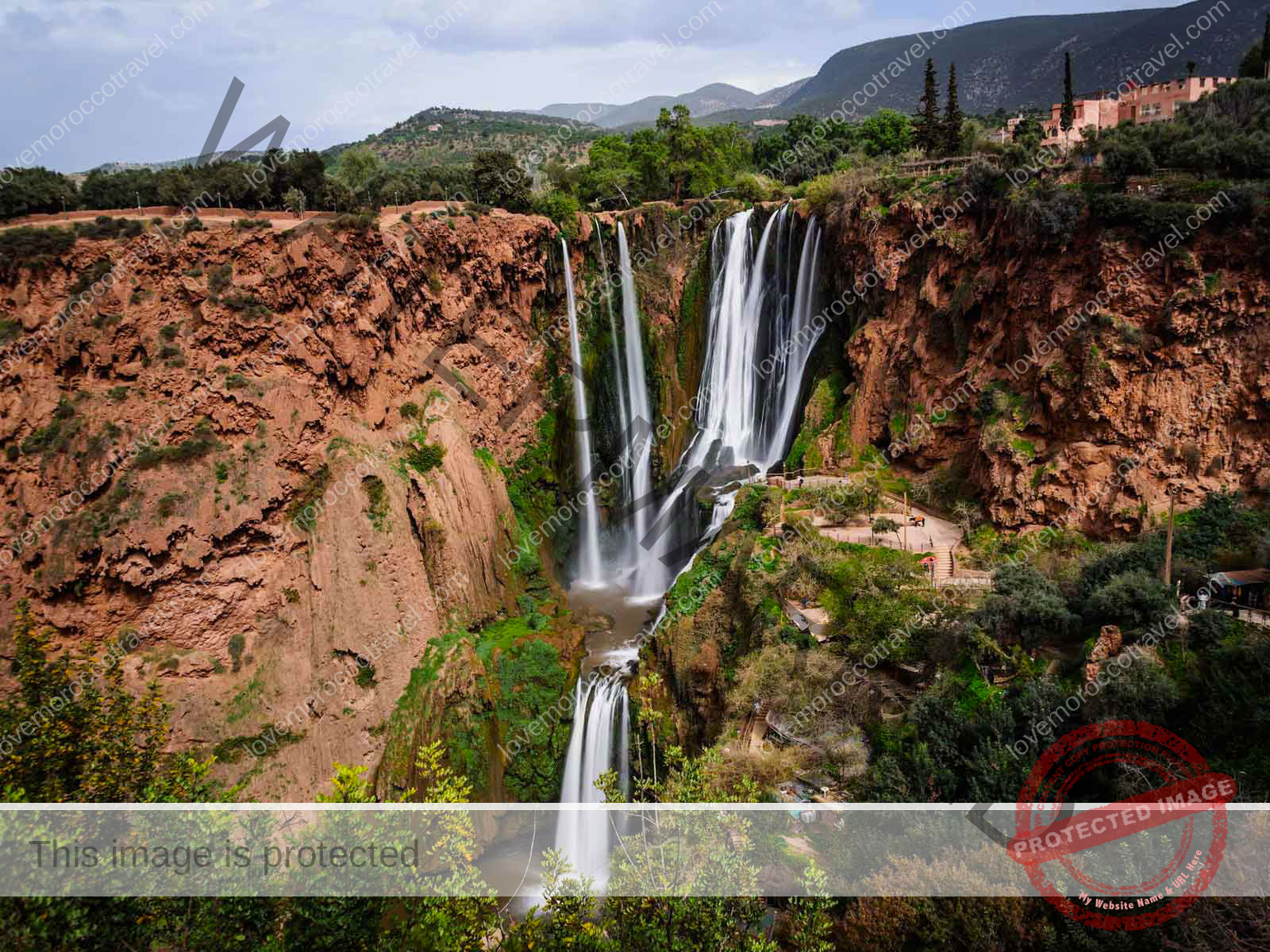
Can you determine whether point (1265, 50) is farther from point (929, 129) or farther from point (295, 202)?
point (295, 202)

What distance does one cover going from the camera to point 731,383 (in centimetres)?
3347

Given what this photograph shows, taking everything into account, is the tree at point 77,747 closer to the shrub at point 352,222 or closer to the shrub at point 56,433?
the shrub at point 56,433

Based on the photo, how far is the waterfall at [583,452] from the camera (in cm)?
3186

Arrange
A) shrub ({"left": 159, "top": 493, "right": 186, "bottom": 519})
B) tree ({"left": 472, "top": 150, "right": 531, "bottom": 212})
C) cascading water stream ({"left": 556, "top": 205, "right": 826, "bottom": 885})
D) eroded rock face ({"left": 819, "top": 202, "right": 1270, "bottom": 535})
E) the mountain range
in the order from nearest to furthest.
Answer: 1. eroded rock face ({"left": 819, "top": 202, "right": 1270, "bottom": 535})
2. shrub ({"left": 159, "top": 493, "right": 186, "bottom": 519})
3. cascading water stream ({"left": 556, "top": 205, "right": 826, "bottom": 885})
4. tree ({"left": 472, "top": 150, "right": 531, "bottom": 212})
5. the mountain range

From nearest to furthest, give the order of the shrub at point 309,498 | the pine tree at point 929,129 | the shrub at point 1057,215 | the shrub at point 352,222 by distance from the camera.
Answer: the shrub at point 1057,215 → the shrub at point 309,498 → the shrub at point 352,222 → the pine tree at point 929,129

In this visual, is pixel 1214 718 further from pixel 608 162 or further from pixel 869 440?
pixel 608 162

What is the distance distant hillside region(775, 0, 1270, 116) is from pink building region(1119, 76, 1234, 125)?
43.3 meters

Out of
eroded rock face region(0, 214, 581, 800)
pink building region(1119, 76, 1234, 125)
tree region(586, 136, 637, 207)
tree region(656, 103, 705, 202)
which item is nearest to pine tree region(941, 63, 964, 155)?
pink building region(1119, 76, 1234, 125)

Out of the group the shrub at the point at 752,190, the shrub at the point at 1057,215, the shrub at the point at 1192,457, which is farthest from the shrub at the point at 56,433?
the shrub at the point at 752,190

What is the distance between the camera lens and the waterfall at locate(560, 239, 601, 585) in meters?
31.9

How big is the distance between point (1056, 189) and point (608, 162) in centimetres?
2898

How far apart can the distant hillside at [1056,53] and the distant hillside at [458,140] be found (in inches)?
2293

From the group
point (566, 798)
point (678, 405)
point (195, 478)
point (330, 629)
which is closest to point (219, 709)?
point (330, 629)

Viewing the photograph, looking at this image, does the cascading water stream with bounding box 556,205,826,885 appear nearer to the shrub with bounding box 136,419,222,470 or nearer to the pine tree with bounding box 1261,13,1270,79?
the shrub with bounding box 136,419,222,470
